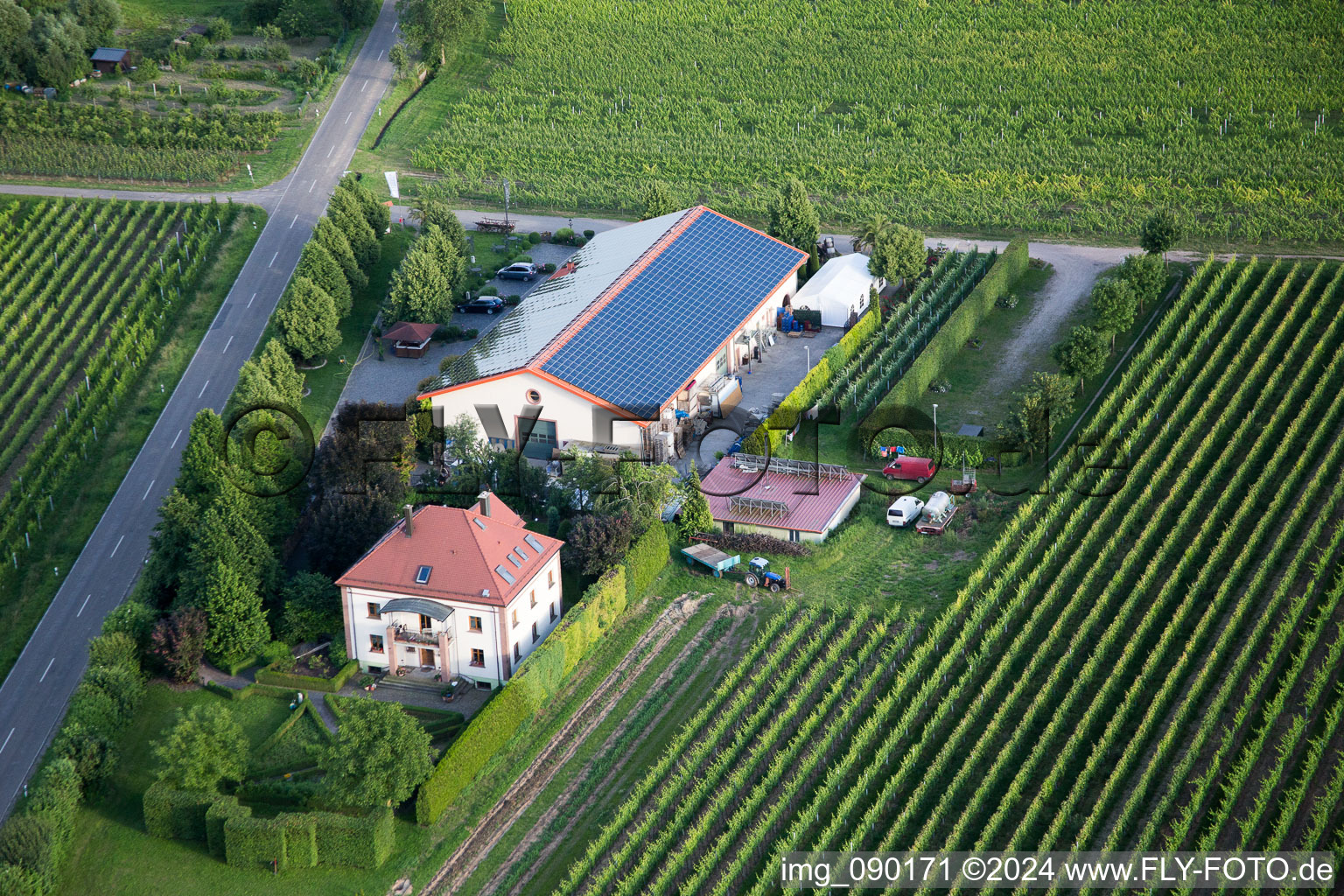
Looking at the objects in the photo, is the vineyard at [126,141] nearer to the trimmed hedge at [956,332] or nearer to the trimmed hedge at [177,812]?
the trimmed hedge at [956,332]

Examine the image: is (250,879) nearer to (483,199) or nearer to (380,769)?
(380,769)

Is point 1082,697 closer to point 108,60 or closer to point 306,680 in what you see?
point 306,680

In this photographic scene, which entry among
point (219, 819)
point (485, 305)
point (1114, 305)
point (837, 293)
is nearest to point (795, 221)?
point (837, 293)

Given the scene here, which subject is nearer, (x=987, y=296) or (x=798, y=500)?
(x=798, y=500)

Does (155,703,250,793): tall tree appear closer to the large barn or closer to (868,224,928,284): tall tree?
the large barn

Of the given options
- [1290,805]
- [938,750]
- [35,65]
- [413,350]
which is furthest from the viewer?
[35,65]

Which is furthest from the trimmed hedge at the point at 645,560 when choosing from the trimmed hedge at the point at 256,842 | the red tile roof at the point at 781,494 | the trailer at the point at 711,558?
the trimmed hedge at the point at 256,842

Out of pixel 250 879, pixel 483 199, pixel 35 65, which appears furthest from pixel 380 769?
pixel 35 65
